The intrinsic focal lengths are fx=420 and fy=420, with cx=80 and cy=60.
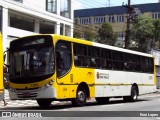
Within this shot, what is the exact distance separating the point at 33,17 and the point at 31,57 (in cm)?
2911

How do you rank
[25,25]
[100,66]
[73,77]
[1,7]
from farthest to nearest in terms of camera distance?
[25,25] → [1,7] → [100,66] → [73,77]

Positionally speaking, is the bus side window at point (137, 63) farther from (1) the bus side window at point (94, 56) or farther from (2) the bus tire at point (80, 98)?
(2) the bus tire at point (80, 98)

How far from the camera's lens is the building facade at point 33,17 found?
1644 inches

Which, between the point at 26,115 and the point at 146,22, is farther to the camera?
the point at 146,22

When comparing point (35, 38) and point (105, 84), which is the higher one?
point (35, 38)

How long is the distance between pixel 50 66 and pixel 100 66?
4.70 meters

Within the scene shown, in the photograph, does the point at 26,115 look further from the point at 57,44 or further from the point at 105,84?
the point at 105,84

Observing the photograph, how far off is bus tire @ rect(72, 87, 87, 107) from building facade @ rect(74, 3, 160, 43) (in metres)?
79.0

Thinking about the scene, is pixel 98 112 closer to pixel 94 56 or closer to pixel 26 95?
pixel 26 95

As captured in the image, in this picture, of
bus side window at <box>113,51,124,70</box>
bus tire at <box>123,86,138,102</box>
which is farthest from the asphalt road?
bus tire at <box>123,86,138,102</box>

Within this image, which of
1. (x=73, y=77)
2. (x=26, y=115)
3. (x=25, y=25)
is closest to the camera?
(x=26, y=115)

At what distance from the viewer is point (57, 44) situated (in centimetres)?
1908

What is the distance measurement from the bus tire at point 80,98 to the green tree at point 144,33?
46.9 meters

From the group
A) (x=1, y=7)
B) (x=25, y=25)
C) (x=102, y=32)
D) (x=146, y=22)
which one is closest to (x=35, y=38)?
(x=1, y=7)
